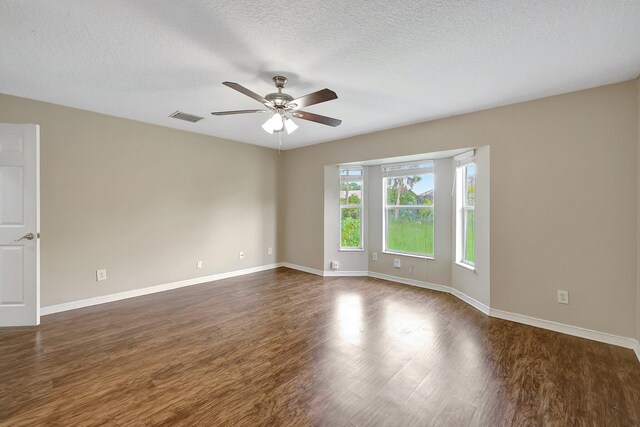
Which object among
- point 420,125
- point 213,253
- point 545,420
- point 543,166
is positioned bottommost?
point 545,420

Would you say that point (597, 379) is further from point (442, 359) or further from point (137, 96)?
point (137, 96)

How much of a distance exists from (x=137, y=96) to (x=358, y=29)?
267 cm

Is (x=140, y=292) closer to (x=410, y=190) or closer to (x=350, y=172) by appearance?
(x=350, y=172)

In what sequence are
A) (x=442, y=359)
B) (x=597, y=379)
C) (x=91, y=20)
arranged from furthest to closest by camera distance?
(x=442, y=359), (x=597, y=379), (x=91, y=20)

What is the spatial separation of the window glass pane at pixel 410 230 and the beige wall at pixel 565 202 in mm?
1251

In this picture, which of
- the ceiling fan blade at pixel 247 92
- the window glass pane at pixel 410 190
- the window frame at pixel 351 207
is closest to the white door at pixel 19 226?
the ceiling fan blade at pixel 247 92

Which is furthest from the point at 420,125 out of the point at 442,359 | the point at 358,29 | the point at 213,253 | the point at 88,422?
the point at 88,422

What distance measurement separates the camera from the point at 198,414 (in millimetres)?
1800

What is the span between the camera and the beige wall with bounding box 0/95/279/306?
3500 millimetres

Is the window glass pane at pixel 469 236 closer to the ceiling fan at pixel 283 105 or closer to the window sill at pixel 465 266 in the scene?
the window sill at pixel 465 266

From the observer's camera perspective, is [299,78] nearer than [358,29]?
No

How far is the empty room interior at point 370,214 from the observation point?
1.89 m

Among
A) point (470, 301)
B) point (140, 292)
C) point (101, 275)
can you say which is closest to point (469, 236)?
point (470, 301)

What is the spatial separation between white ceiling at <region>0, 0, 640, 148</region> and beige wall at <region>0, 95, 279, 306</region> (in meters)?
0.63
